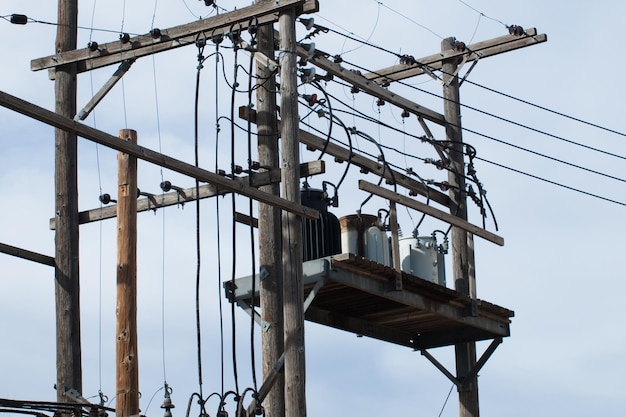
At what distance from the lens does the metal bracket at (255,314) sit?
17.7 m

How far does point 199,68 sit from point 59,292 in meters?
4.09

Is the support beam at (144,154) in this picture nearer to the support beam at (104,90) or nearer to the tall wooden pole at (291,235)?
the tall wooden pole at (291,235)

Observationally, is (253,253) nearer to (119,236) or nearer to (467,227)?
(119,236)

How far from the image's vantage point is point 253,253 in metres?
17.2

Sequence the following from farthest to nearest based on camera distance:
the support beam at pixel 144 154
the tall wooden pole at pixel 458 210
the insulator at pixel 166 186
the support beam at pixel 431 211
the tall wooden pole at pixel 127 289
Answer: the tall wooden pole at pixel 458 210 → the insulator at pixel 166 186 → the support beam at pixel 431 211 → the tall wooden pole at pixel 127 289 → the support beam at pixel 144 154

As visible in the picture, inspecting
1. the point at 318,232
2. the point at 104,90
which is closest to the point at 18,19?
the point at 104,90

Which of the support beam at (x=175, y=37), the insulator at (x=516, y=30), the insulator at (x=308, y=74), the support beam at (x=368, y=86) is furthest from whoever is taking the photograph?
the insulator at (x=516, y=30)

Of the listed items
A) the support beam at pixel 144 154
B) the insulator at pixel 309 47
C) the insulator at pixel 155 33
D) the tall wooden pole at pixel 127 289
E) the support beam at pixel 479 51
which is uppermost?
the support beam at pixel 479 51

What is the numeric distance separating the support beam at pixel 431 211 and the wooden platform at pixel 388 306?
902 millimetres

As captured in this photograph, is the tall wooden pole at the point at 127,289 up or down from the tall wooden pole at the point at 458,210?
down

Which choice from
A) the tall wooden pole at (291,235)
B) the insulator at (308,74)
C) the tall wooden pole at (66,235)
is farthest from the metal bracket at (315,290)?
the tall wooden pole at (66,235)

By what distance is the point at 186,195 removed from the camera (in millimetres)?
19406

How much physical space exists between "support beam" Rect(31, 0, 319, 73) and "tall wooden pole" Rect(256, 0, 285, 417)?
29cm

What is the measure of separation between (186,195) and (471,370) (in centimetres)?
557
